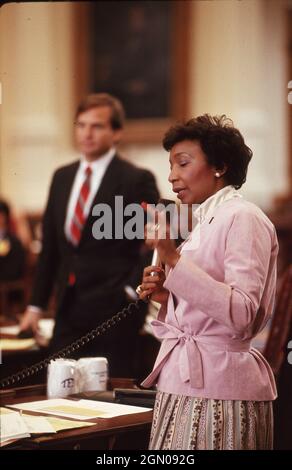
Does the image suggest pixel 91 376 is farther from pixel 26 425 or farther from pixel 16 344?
pixel 16 344

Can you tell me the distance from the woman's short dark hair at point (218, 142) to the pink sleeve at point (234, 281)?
0.17 meters

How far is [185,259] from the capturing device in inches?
82.9

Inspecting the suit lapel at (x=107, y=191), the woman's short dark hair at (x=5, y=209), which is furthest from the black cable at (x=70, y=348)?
the woman's short dark hair at (x=5, y=209)

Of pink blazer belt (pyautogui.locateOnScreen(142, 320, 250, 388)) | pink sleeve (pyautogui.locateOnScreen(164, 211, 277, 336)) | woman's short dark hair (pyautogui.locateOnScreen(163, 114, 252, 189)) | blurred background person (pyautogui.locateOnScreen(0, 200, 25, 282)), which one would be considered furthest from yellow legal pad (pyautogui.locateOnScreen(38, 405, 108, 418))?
blurred background person (pyautogui.locateOnScreen(0, 200, 25, 282))

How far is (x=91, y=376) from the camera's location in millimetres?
3080

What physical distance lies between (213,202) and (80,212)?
6.26 feet

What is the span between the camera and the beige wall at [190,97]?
923 centimetres

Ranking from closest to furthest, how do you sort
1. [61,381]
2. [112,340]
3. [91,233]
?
1. [61,381]
2. [112,340]
3. [91,233]

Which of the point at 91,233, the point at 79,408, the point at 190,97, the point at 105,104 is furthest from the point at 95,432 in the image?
the point at 190,97

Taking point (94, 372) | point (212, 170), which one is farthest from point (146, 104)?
point (212, 170)

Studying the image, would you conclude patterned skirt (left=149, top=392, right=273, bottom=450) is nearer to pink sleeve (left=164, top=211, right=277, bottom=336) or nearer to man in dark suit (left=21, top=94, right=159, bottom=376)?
pink sleeve (left=164, top=211, right=277, bottom=336)

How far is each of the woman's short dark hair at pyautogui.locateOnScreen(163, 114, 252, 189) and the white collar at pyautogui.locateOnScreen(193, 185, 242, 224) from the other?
0.15 ft

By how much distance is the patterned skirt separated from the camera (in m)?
2.14

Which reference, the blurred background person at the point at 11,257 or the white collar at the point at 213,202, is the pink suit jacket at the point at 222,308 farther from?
the blurred background person at the point at 11,257
